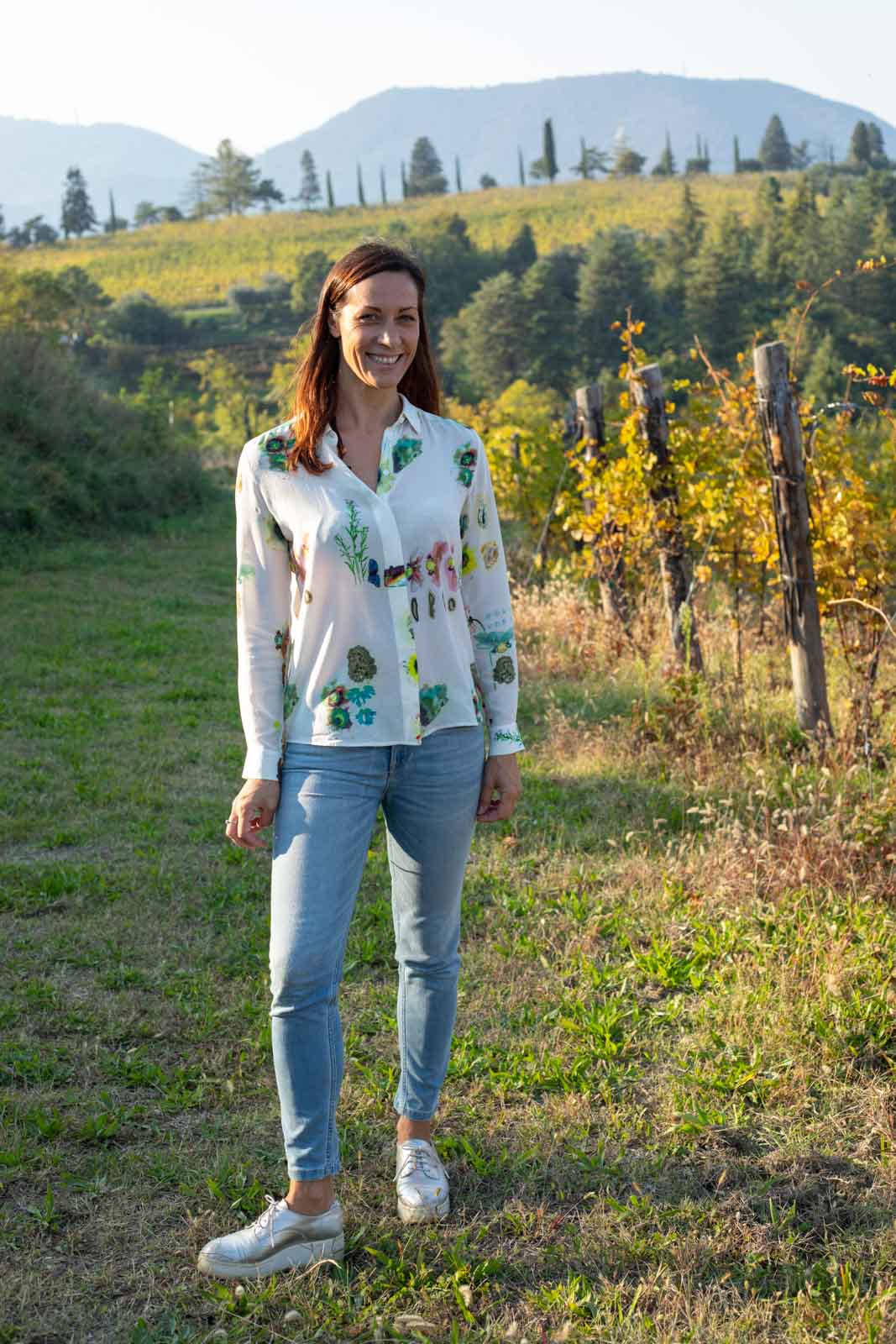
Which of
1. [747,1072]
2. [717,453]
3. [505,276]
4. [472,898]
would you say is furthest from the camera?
[505,276]

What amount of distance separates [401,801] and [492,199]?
329 feet

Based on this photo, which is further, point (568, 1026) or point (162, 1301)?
point (568, 1026)

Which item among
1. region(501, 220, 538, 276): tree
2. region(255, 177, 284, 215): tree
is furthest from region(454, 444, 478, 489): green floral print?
region(255, 177, 284, 215): tree

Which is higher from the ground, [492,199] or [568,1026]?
[492,199]

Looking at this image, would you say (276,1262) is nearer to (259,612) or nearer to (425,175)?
(259,612)

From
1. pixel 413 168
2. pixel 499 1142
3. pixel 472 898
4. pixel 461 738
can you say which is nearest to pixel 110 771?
pixel 472 898

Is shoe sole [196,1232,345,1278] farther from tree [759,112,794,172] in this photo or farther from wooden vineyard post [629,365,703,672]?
tree [759,112,794,172]

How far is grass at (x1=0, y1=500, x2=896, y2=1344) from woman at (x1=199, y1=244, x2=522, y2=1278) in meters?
0.28

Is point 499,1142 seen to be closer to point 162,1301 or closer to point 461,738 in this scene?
point 162,1301

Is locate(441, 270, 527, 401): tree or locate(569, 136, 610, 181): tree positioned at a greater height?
locate(569, 136, 610, 181): tree

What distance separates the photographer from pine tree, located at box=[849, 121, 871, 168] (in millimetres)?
105825

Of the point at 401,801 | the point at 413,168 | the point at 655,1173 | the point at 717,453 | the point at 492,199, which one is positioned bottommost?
the point at 655,1173

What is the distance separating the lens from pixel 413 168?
112 metres

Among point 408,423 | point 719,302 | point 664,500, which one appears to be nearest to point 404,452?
point 408,423
